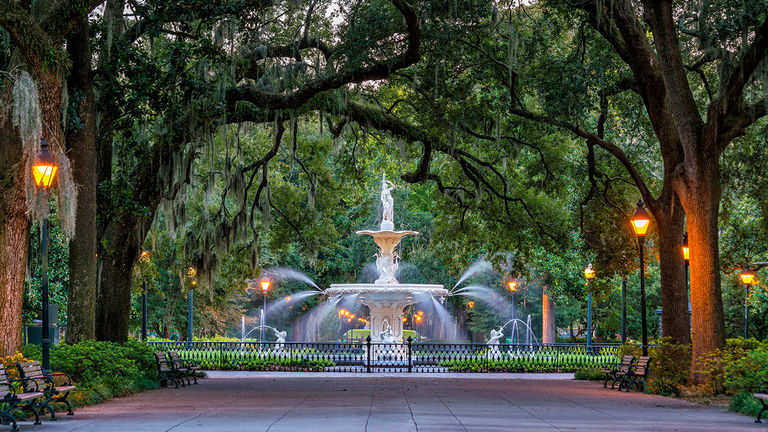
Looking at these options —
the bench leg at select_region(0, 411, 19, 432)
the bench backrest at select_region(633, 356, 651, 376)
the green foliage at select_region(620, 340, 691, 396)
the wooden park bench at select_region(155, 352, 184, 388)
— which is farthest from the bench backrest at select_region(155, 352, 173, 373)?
the green foliage at select_region(620, 340, 691, 396)

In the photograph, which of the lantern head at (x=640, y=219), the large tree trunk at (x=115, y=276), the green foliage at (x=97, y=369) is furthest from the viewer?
the large tree trunk at (x=115, y=276)

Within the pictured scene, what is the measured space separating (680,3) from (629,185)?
8.21 metres

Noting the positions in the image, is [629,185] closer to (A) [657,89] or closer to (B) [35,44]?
(A) [657,89]

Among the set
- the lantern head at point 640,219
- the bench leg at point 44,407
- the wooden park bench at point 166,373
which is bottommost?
the wooden park bench at point 166,373

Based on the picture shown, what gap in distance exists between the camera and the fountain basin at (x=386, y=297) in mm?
30969

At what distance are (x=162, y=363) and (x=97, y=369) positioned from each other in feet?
11.1

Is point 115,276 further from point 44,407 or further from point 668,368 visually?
point 668,368

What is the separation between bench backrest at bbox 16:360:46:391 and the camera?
1195 cm

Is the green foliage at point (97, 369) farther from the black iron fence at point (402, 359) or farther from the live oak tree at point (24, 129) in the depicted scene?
the black iron fence at point (402, 359)

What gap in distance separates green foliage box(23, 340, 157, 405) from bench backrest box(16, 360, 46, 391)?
96 cm

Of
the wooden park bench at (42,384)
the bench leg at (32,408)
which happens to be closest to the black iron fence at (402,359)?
the wooden park bench at (42,384)

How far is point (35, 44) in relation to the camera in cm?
1343

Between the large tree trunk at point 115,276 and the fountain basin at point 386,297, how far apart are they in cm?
1188

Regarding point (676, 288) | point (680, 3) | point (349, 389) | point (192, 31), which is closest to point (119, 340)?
point (349, 389)
